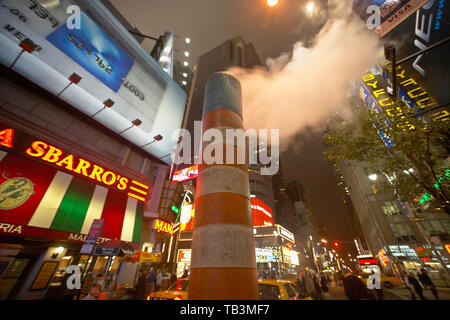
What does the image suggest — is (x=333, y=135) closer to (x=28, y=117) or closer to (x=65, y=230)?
(x=65, y=230)

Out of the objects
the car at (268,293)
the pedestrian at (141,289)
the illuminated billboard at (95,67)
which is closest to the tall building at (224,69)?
the illuminated billboard at (95,67)

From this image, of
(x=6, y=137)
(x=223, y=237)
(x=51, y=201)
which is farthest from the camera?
(x=51, y=201)

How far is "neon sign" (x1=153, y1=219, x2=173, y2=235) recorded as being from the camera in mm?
14946

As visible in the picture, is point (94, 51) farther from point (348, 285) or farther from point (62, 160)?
point (348, 285)

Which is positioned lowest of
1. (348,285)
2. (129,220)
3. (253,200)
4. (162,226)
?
(348,285)

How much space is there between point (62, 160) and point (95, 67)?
722 cm

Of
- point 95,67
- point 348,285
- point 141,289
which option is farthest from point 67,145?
point 348,285

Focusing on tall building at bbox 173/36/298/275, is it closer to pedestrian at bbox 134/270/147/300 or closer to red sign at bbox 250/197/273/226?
red sign at bbox 250/197/273/226

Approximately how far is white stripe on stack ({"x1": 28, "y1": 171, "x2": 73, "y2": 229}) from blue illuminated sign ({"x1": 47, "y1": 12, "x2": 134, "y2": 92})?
745cm

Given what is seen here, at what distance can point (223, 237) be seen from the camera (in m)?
4.59

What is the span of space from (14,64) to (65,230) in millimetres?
9814

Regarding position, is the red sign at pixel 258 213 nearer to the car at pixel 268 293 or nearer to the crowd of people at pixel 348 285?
the crowd of people at pixel 348 285

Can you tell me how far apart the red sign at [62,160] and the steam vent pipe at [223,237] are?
31.1 ft
